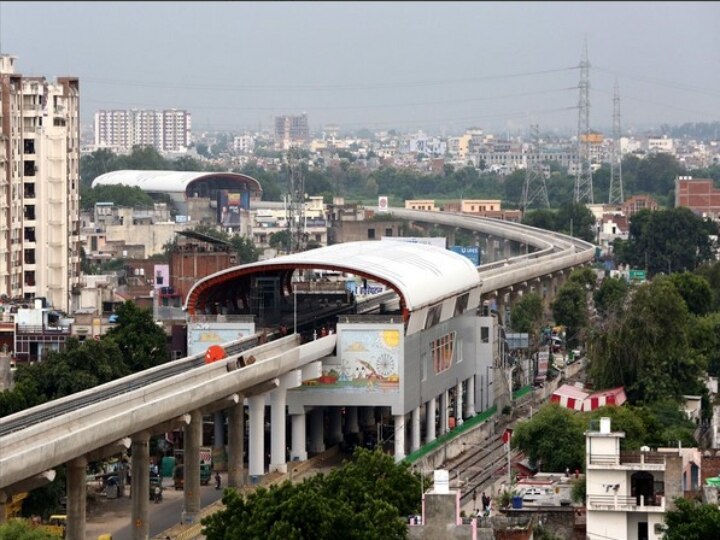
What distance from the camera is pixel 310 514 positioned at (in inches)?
1093

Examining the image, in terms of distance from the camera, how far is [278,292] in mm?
47312

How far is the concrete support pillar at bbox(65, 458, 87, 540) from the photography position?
32.5 metres

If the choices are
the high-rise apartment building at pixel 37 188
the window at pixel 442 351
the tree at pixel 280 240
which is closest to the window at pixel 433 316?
the window at pixel 442 351

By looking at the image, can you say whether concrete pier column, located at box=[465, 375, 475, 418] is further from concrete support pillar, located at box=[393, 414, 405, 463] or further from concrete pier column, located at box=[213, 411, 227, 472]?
concrete pier column, located at box=[213, 411, 227, 472]

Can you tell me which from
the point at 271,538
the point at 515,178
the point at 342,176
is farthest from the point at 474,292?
the point at 342,176

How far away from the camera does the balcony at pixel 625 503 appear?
3081 cm

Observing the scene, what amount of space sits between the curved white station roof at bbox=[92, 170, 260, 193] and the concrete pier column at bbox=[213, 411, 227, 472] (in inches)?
2745

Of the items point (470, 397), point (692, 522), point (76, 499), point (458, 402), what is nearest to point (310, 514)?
point (692, 522)

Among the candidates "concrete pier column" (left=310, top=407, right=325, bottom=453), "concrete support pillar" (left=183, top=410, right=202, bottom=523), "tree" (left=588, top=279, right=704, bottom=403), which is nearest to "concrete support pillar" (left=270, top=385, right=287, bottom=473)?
"concrete pier column" (left=310, top=407, right=325, bottom=453)

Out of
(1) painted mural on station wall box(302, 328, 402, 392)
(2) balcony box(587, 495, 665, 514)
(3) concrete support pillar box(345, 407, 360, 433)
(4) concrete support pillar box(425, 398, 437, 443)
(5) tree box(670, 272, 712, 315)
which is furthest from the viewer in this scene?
(5) tree box(670, 272, 712, 315)

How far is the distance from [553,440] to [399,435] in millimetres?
4877

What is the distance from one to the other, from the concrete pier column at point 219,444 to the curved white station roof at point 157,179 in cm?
6972

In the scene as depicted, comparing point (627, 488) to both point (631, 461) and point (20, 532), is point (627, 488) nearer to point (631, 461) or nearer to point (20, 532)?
point (631, 461)

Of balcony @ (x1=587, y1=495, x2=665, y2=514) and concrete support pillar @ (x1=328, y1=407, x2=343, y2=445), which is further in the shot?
concrete support pillar @ (x1=328, y1=407, x2=343, y2=445)
